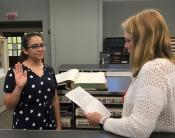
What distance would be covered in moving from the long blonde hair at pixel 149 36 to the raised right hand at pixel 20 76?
32.1 inches

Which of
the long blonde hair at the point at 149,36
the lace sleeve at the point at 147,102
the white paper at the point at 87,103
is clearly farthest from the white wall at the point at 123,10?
the lace sleeve at the point at 147,102

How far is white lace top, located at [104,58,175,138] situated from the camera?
35.0 inches

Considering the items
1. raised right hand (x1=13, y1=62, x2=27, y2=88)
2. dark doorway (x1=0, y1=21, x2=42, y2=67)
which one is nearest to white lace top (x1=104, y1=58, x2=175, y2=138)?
raised right hand (x1=13, y1=62, x2=27, y2=88)

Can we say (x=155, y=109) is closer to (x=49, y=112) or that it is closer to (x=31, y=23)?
(x=49, y=112)

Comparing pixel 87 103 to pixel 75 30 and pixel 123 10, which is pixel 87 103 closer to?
pixel 75 30

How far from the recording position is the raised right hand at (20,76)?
1534mm

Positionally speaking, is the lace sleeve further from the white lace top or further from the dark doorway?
the dark doorway

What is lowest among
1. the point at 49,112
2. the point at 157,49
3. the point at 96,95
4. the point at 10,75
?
the point at 49,112

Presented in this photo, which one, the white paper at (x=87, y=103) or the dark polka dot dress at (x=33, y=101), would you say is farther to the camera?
the dark polka dot dress at (x=33, y=101)

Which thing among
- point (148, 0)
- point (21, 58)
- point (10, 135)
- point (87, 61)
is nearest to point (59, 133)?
point (10, 135)

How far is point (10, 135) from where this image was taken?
1.03m

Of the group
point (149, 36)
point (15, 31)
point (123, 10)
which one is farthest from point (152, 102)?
point (15, 31)

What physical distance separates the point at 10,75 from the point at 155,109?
1028mm

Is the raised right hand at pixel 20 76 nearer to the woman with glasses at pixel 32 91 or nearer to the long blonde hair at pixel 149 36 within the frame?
the woman with glasses at pixel 32 91
